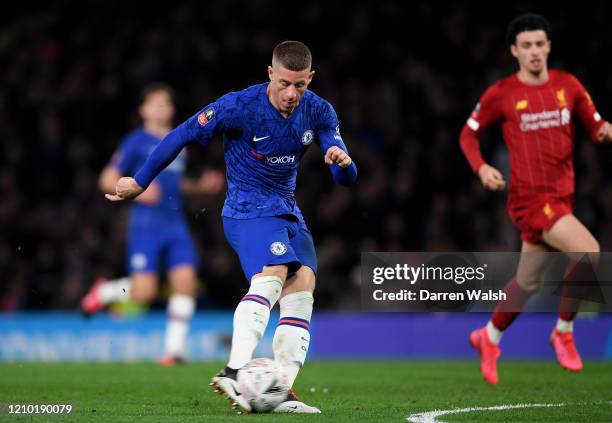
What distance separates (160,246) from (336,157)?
5.05m

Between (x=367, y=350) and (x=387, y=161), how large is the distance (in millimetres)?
3046

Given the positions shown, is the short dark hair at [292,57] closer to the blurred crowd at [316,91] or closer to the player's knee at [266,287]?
→ the player's knee at [266,287]

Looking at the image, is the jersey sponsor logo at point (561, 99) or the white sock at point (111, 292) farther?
the white sock at point (111, 292)

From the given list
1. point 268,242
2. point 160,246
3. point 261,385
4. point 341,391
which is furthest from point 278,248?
point 160,246

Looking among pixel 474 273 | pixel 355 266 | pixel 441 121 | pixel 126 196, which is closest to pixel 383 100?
pixel 441 121

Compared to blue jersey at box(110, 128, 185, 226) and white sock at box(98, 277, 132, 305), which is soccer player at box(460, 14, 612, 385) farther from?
white sock at box(98, 277, 132, 305)

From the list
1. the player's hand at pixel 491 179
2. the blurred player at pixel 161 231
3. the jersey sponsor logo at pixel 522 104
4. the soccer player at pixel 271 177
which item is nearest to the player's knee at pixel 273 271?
the soccer player at pixel 271 177

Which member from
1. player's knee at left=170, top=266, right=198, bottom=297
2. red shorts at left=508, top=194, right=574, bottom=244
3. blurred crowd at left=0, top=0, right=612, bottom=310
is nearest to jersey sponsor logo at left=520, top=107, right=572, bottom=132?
red shorts at left=508, top=194, right=574, bottom=244

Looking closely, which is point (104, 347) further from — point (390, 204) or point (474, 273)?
point (474, 273)

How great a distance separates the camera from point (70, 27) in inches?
620

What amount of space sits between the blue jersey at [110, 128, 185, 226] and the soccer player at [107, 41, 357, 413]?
428 centimetres

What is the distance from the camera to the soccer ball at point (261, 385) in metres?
5.46

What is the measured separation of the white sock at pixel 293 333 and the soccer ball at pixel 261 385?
34 cm

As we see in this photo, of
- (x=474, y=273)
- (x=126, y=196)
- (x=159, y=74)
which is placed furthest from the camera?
(x=159, y=74)
